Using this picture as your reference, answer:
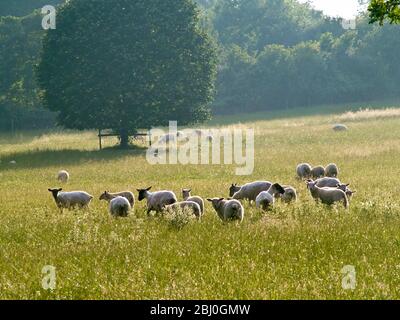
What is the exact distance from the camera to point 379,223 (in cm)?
1303

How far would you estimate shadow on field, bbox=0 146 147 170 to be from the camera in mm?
35406

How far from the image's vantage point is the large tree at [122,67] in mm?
43438

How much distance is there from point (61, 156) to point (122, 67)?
9.17 m

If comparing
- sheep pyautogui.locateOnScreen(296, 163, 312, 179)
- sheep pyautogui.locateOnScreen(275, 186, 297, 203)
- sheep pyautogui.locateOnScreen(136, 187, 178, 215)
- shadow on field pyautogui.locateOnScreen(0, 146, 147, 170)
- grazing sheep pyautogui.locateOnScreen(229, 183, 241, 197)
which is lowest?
shadow on field pyautogui.locateOnScreen(0, 146, 147, 170)

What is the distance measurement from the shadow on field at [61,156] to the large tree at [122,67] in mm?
2672

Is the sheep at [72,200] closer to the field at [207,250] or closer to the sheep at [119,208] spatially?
the field at [207,250]

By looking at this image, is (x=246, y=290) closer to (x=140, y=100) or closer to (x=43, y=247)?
(x=43, y=247)

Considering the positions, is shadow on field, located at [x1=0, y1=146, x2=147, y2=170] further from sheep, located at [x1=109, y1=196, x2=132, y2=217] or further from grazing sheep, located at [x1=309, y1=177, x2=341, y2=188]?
sheep, located at [x1=109, y1=196, x2=132, y2=217]

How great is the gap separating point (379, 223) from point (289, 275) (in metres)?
4.79

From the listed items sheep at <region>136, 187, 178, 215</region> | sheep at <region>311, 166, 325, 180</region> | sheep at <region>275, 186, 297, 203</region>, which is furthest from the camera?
sheep at <region>311, 166, 325, 180</region>

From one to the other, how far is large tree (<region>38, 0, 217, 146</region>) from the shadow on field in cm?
267

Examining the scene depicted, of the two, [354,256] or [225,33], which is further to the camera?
[225,33]

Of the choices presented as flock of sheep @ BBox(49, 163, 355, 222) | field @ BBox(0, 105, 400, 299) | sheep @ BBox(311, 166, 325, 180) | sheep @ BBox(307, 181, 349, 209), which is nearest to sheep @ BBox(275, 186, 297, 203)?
flock of sheep @ BBox(49, 163, 355, 222)
